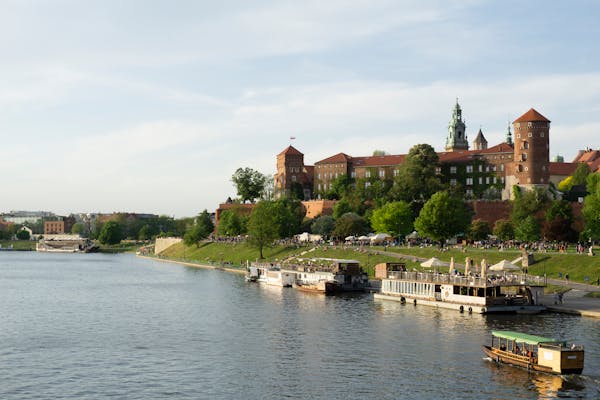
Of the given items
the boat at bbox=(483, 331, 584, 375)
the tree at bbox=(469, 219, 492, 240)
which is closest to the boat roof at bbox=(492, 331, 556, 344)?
the boat at bbox=(483, 331, 584, 375)

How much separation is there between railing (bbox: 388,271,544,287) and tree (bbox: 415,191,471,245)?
3838 cm

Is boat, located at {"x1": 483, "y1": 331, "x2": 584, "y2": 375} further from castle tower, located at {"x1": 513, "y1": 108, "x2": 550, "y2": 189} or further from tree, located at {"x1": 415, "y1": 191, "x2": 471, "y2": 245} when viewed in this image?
castle tower, located at {"x1": 513, "y1": 108, "x2": 550, "y2": 189}

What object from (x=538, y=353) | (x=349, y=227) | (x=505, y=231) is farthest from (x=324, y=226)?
(x=538, y=353)

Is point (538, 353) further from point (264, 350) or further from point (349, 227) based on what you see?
point (349, 227)

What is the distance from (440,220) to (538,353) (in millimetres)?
80524

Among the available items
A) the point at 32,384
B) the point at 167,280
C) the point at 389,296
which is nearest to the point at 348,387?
the point at 32,384

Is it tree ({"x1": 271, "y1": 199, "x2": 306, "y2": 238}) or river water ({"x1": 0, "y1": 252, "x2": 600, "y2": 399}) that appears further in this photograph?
tree ({"x1": 271, "y1": 199, "x2": 306, "y2": 238})

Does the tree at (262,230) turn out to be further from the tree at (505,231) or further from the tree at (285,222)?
the tree at (505,231)

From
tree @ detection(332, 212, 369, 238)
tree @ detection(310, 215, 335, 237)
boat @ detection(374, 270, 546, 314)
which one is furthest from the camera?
tree @ detection(310, 215, 335, 237)

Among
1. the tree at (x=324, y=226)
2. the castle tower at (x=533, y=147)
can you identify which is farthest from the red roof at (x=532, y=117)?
the tree at (x=324, y=226)

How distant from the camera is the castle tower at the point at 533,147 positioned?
169 metres

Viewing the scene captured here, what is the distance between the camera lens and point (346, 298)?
93625mm

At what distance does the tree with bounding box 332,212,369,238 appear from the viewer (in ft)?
522

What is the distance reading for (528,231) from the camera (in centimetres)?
12481
